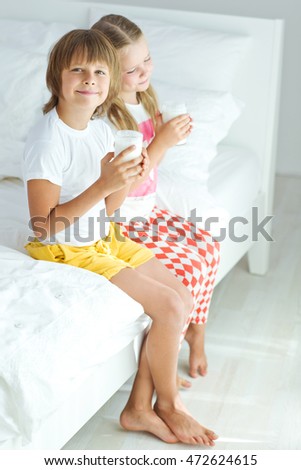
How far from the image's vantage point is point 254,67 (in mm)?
3080

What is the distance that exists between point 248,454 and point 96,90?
923 mm

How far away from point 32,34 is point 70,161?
1.18 m

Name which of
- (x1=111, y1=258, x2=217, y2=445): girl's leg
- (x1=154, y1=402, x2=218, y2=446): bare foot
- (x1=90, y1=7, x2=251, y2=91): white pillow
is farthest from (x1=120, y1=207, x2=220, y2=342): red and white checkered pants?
(x1=90, y1=7, x2=251, y2=91): white pillow

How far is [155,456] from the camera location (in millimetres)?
2086

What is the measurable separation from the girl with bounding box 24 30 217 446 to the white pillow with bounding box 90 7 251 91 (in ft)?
2.81

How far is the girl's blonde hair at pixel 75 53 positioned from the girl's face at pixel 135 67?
0.64 ft

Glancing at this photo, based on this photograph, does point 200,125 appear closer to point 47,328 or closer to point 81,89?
point 81,89

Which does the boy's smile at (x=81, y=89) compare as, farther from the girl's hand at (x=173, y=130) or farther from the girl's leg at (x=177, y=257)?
the girl's leg at (x=177, y=257)

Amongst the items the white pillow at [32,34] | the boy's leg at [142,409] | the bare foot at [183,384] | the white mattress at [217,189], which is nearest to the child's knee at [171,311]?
the boy's leg at [142,409]

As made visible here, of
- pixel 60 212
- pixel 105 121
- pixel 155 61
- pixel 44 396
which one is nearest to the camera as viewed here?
pixel 44 396

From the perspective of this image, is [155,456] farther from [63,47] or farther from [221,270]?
[63,47]

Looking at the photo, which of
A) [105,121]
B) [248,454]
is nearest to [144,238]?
[105,121]

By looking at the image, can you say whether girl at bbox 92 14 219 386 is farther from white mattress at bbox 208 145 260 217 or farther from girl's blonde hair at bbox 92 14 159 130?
white mattress at bbox 208 145 260 217

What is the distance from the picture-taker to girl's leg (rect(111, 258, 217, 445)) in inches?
83.6
